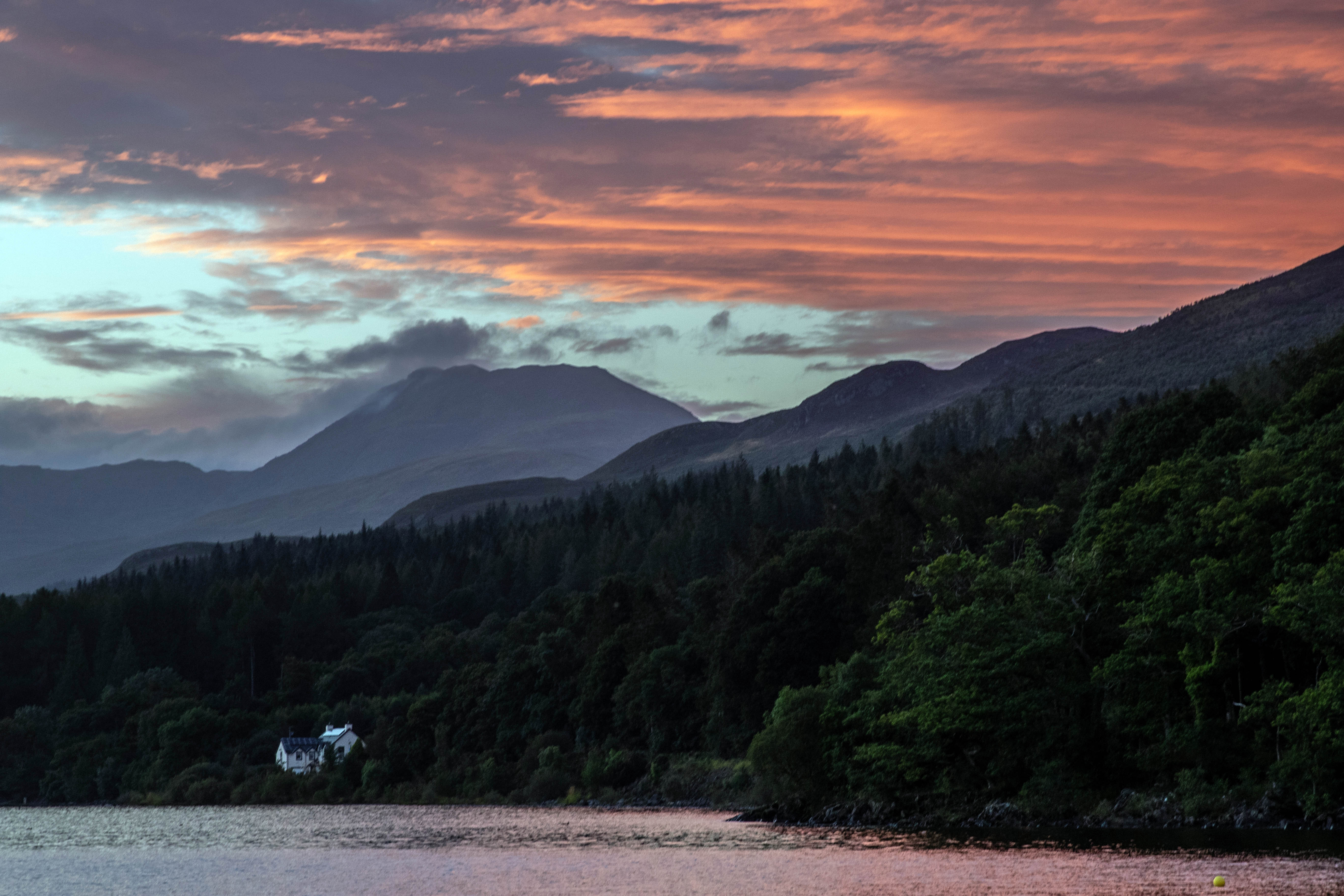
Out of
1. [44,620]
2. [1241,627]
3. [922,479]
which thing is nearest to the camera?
[1241,627]

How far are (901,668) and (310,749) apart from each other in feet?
312

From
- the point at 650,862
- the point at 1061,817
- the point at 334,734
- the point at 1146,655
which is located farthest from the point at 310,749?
the point at 1146,655

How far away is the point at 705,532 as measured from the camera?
198875 mm

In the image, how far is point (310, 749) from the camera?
160m

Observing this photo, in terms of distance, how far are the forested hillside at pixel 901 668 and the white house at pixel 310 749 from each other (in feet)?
12.3

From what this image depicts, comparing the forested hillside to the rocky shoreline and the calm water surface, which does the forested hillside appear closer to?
the rocky shoreline

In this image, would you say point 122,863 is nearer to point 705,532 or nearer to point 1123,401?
point 705,532

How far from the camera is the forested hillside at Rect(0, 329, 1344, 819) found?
7025 centimetres

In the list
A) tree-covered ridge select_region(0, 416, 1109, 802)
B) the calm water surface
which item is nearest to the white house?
tree-covered ridge select_region(0, 416, 1109, 802)

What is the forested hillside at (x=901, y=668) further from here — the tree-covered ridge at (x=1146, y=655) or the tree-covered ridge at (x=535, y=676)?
the tree-covered ridge at (x=535, y=676)

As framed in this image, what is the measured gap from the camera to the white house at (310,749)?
154 m

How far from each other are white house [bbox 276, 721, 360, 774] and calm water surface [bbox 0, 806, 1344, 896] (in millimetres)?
59144

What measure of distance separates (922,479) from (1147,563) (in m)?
86.2

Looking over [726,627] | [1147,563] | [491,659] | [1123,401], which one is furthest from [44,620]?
[1147,563]
